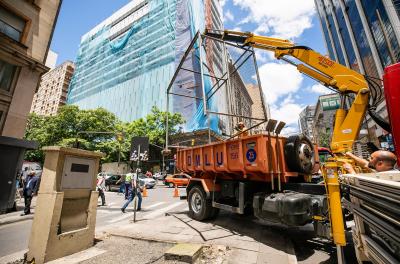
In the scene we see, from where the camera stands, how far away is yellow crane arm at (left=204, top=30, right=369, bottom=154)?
220 inches

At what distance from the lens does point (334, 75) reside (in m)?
6.40

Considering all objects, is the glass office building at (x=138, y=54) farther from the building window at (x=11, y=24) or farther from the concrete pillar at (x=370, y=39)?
the building window at (x=11, y=24)

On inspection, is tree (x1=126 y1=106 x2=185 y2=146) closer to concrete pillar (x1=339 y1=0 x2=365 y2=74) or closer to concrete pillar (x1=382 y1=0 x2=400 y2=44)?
concrete pillar (x1=339 y1=0 x2=365 y2=74)

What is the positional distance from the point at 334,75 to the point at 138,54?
151 ft

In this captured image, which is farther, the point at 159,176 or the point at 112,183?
the point at 159,176

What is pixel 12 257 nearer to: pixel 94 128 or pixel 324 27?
pixel 94 128

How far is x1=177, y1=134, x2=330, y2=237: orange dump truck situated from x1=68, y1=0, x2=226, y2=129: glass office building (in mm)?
30008

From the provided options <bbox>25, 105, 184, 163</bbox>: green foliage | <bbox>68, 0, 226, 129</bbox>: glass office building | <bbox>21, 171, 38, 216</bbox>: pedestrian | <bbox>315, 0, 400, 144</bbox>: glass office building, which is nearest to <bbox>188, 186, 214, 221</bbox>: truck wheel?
<bbox>21, 171, 38, 216</bbox>: pedestrian

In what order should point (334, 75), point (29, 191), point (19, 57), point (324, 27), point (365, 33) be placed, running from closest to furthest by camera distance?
point (334, 75)
point (29, 191)
point (19, 57)
point (365, 33)
point (324, 27)

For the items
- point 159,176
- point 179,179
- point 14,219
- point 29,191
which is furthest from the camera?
point 159,176

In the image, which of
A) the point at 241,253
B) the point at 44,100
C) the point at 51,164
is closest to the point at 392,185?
the point at 241,253

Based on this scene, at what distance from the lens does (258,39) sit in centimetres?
735

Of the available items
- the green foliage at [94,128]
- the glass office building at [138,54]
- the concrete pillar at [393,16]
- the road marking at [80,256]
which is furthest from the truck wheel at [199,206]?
the glass office building at [138,54]

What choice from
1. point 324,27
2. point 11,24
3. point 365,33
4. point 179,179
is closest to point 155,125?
point 179,179
